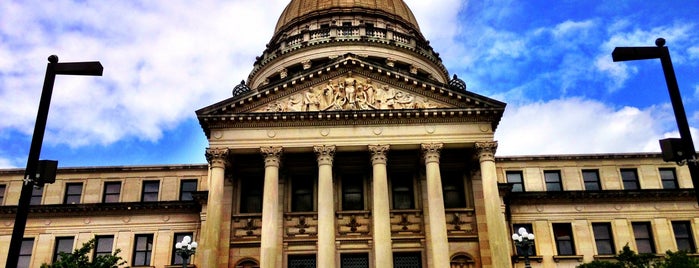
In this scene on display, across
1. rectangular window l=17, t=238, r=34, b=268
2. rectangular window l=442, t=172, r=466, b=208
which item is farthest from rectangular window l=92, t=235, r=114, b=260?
rectangular window l=442, t=172, r=466, b=208

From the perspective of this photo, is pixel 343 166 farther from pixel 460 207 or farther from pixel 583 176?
pixel 583 176

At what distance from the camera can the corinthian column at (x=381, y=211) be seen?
95.0 feet

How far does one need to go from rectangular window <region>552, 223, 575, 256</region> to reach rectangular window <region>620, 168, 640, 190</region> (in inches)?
207

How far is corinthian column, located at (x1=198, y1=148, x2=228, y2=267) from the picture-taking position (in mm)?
28797

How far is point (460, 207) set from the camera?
33594mm

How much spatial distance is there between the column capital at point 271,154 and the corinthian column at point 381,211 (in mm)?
4692

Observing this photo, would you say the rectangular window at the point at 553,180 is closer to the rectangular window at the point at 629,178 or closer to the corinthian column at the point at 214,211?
the rectangular window at the point at 629,178

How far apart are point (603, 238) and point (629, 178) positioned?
4863 mm

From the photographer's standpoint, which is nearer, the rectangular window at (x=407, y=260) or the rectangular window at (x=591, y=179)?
the rectangular window at (x=407, y=260)

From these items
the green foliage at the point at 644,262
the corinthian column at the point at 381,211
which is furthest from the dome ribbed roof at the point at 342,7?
the green foliage at the point at 644,262

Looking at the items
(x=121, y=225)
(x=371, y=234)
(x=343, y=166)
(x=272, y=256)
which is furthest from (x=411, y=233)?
(x=121, y=225)

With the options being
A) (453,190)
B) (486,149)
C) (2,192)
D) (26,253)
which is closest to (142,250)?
(26,253)

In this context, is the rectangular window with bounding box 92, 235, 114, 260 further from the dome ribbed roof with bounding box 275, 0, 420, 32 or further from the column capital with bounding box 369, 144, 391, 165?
the dome ribbed roof with bounding box 275, 0, 420, 32

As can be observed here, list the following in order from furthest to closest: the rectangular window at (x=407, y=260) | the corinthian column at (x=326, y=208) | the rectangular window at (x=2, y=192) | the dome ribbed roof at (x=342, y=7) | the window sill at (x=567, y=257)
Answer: the dome ribbed roof at (x=342, y=7), the rectangular window at (x=2, y=192), the window sill at (x=567, y=257), the rectangular window at (x=407, y=260), the corinthian column at (x=326, y=208)
